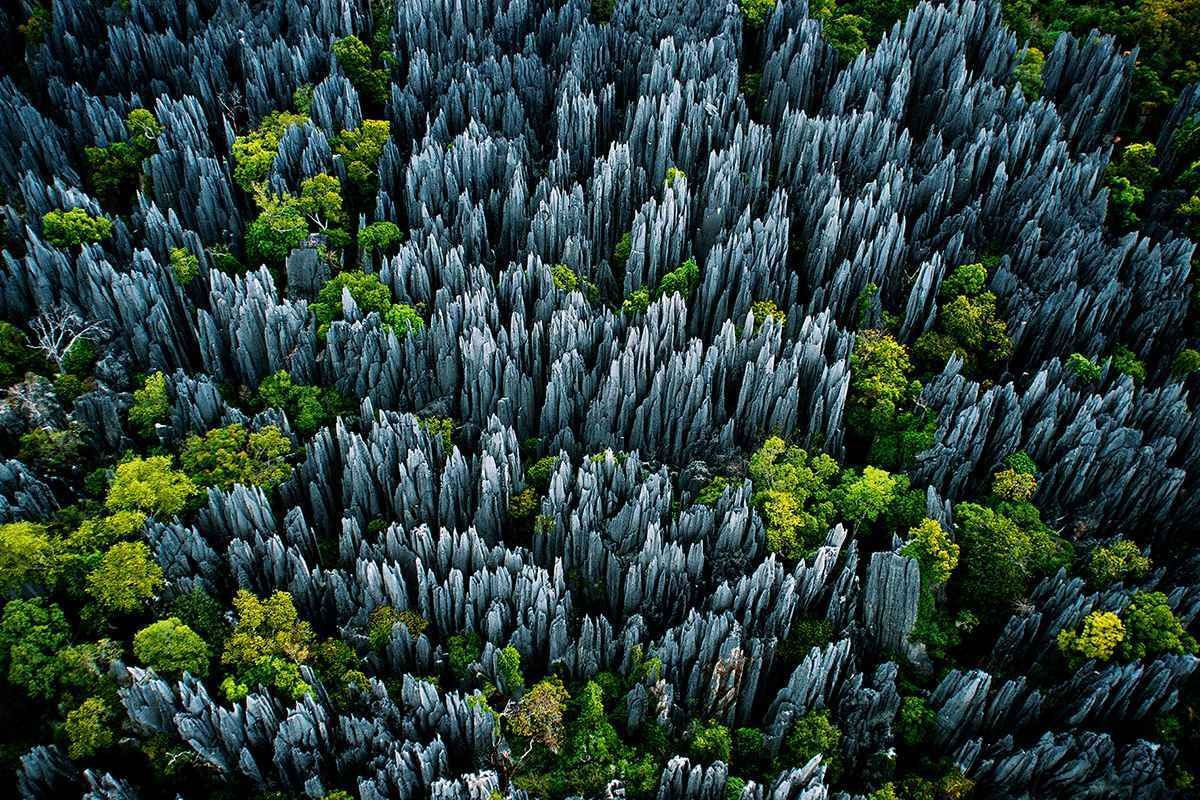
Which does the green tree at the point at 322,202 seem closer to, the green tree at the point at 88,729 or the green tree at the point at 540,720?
the green tree at the point at 88,729

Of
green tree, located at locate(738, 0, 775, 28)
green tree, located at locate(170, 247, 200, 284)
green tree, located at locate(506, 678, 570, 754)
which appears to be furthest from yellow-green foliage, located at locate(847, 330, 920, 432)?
green tree, located at locate(738, 0, 775, 28)

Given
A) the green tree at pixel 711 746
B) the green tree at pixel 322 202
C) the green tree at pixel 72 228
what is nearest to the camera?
the green tree at pixel 711 746

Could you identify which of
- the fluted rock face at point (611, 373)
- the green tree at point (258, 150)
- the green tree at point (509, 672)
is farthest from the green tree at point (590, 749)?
the green tree at point (258, 150)

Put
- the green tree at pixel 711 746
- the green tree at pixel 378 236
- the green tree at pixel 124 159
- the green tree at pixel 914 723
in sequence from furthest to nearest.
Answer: the green tree at pixel 124 159 → the green tree at pixel 378 236 → the green tree at pixel 914 723 → the green tree at pixel 711 746

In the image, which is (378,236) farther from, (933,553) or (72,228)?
(933,553)

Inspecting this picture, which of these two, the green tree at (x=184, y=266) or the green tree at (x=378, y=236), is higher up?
the green tree at (x=378, y=236)

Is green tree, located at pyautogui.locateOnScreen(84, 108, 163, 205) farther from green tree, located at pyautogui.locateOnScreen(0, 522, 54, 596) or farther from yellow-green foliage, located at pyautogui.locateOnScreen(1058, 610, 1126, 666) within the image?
yellow-green foliage, located at pyautogui.locateOnScreen(1058, 610, 1126, 666)

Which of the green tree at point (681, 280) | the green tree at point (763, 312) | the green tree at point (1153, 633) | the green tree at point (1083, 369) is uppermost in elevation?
the green tree at point (681, 280)
